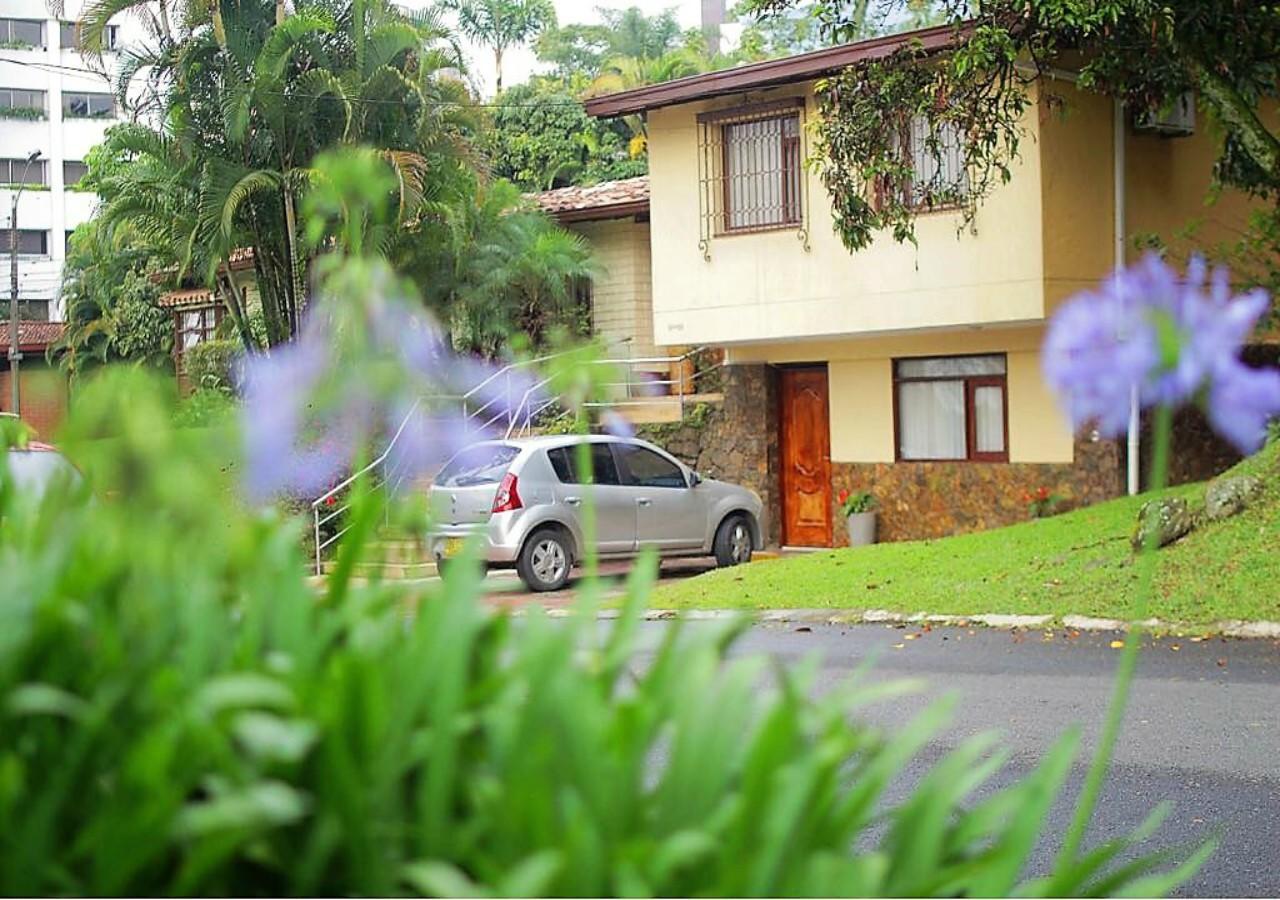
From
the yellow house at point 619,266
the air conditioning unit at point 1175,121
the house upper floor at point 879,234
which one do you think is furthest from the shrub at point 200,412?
the yellow house at point 619,266

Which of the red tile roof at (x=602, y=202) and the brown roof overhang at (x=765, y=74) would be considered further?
the red tile roof at (x=602, y=202)

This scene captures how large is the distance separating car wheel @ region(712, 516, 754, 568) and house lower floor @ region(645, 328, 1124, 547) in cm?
209

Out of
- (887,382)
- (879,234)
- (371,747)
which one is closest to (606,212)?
(887,382)

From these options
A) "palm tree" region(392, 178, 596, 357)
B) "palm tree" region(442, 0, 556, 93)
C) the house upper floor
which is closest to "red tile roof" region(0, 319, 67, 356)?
"palm tree" region(442, 0, 556, 93)

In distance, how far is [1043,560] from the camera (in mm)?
16875

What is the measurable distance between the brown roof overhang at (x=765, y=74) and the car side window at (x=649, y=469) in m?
5.32

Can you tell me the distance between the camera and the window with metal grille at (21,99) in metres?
68.9

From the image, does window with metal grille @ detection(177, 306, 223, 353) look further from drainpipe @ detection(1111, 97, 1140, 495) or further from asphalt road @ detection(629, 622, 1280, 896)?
asphalt road @ detection(629, 622, 1280, 896)

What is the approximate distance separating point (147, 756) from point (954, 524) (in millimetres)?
22426

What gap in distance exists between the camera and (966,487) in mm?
23547

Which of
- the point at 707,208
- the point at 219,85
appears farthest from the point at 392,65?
the point at 707,208

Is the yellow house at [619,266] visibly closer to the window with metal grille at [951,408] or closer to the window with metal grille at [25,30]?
the window with metal grille at [951,408]

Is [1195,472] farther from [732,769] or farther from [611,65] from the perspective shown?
[611,65]

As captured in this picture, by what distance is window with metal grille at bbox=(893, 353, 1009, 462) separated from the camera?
76.6ft
